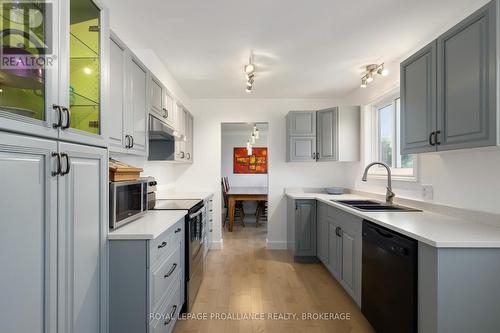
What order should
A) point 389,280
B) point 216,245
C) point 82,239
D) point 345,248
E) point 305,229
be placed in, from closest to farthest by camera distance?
point 82,239
point 389,280
point 345,248
point 305,229
point 216,245

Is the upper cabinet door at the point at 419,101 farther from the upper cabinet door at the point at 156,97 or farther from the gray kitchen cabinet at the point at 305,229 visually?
the upper cabinet door at the point at 156,97

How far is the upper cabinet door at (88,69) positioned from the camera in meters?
1.22

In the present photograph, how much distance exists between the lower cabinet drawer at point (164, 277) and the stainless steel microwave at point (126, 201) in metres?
0.38

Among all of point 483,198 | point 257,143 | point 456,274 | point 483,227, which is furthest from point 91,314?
point 257,143

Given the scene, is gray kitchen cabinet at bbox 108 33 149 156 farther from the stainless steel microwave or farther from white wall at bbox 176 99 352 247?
white wall at bbox 176 99 352 247

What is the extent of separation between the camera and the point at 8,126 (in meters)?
0.81

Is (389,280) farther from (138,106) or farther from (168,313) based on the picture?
A: (138,106)

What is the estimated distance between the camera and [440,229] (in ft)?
4.93

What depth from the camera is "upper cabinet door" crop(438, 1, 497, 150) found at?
1317mm

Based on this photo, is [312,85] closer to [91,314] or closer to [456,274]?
[456,274]

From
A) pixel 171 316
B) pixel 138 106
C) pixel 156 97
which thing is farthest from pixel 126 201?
pixel 156 97

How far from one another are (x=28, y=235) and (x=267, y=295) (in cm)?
216

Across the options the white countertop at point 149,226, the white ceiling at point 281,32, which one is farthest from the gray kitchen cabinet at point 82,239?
the white ceiling at point 281,32

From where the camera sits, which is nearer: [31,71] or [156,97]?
[31,71]
